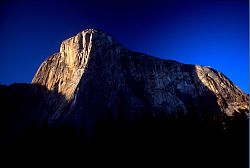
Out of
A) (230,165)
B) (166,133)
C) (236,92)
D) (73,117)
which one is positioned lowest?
(230,165)

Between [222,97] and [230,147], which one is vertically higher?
[222,97]

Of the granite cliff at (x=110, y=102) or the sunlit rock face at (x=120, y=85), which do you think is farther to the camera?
the sunlit rock face at (x=120, y=85)

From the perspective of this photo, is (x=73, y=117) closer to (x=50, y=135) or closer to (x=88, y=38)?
(x=50, y=135)

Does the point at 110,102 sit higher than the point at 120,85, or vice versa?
the point at 120,85

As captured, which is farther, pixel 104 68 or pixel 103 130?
pixel 104 68

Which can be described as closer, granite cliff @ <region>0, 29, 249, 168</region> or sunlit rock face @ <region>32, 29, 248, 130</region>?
granite cliff @ <region>0, 29, 249, 168</region>

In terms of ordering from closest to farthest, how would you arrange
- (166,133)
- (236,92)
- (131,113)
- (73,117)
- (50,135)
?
(166,133), (50,135), (73,117), (131,113), (236,92)

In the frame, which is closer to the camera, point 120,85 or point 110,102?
point 110,102

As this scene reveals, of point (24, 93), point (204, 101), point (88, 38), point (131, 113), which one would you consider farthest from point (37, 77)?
point (204, 101)
